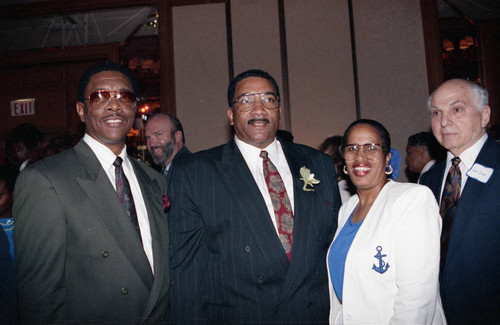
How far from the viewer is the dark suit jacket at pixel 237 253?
68.5 inches

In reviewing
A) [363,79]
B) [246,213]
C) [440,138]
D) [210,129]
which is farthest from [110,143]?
[363,79]

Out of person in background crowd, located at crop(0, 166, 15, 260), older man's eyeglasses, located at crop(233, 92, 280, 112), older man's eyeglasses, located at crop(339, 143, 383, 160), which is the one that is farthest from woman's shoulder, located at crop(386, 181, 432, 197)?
person in background crowd, located at crop(0, 166, 15, 260)

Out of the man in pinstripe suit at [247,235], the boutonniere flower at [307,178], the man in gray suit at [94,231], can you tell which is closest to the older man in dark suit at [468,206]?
the man in pinstripe suit at [247,235]

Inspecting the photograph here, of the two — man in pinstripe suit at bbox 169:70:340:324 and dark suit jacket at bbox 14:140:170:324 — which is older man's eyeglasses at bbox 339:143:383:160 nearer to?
man in pinstripe suit at bbox 169:70:340:324

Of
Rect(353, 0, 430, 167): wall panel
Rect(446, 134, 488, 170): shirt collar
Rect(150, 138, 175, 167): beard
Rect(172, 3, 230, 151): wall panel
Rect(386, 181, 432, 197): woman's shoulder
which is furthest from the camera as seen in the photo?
Rect(172, 3, 230, 151): wall panel

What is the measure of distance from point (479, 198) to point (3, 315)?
2.38m

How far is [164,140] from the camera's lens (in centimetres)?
390

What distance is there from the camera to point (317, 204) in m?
1.96

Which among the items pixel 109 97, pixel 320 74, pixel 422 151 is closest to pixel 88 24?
pixel 320 74

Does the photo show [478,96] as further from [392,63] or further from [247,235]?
[392,63]

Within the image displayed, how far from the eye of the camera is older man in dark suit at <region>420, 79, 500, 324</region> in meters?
1.77

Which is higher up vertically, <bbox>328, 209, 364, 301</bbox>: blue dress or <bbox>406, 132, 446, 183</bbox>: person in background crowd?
<bbox>406, 132, 446, 183</bbox>: person in background crowd

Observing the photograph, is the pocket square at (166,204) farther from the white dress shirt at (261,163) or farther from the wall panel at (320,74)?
the wall panel at (320,74)

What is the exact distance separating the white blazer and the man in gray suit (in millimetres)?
983
